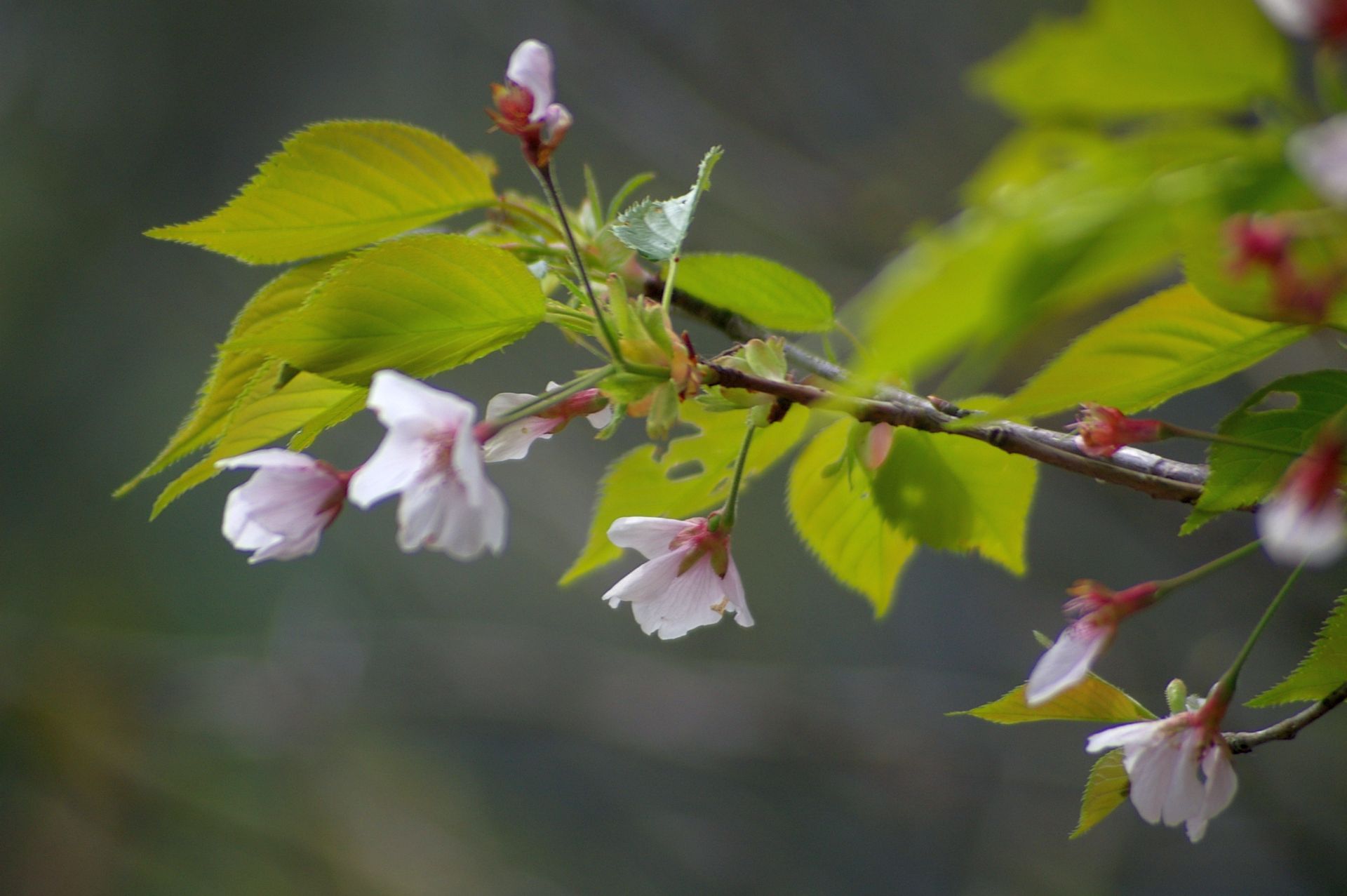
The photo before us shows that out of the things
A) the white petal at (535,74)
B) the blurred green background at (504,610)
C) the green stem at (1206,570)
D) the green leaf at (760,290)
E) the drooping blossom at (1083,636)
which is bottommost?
the blurred green background at (504,610)

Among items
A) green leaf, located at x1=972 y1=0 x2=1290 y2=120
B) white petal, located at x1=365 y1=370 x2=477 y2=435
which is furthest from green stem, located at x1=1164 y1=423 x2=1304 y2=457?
white petal, located at x1=365 y1=370 x2=477 y2=435

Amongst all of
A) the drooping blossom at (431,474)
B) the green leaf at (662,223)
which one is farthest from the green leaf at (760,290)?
the drooping blossom at (431,474)

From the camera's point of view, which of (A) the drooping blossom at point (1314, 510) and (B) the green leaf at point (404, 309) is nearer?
(A) the drooping blossom at point (1314, 510)

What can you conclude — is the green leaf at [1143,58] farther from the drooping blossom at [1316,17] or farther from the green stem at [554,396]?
the green stem at [554,396]

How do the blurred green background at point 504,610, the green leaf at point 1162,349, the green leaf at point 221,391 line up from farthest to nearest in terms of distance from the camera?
the blurred green background at point 504,610
the green leaf at point 221,391
the green leaf at point 1162,349

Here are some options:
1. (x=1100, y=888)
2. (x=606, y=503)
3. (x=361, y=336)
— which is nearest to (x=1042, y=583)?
(x=1100, y=888)

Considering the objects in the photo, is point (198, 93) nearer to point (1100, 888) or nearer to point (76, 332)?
point (76, 332)

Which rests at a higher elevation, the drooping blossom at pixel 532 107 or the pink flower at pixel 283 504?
the drooping blossom at pixel 532 107
